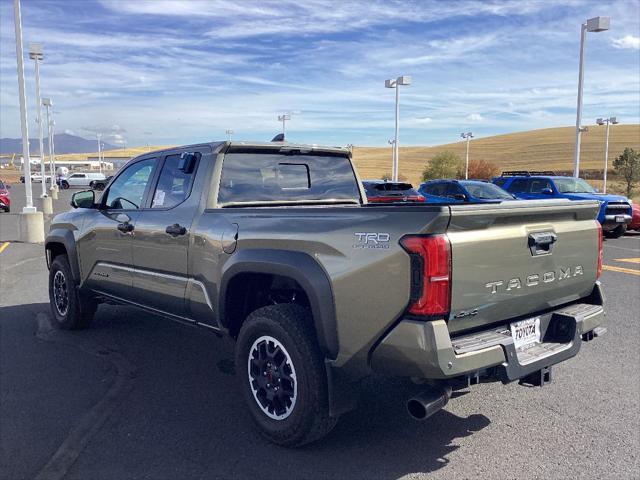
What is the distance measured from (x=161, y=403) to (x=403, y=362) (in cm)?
216

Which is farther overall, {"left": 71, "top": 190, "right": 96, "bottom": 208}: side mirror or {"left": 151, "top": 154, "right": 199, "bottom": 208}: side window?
{"left": 71, "top": 190, "right": 96, "bottom": 208}: side mirror

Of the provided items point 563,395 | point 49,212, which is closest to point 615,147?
point 49,212

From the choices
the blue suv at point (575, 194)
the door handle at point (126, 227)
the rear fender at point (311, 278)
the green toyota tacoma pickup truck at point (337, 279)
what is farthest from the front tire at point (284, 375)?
the blue suv at point (575, 194)

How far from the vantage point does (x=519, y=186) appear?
1814cm

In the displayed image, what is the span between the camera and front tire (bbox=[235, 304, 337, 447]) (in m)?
3.46

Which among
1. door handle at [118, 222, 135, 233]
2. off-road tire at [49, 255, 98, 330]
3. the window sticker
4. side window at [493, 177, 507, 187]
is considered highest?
the window sticker

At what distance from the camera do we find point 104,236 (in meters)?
5.56

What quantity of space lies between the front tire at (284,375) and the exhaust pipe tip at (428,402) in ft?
1.87

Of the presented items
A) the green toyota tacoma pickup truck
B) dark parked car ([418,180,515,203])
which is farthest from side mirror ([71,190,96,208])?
dark parked car ([418,180,515,203])

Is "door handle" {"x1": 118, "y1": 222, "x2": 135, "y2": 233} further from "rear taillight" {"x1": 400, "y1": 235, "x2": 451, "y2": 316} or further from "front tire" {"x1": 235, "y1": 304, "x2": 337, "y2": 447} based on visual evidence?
"rear taillight" {"x1": 400, "y1": 235, "x2": 451, "y2": 316}

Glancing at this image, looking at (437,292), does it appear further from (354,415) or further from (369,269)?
→ (354,415)

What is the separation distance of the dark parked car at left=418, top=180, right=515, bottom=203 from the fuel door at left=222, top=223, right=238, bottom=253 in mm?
12122

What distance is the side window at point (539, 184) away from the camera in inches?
680

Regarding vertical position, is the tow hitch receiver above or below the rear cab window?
below
